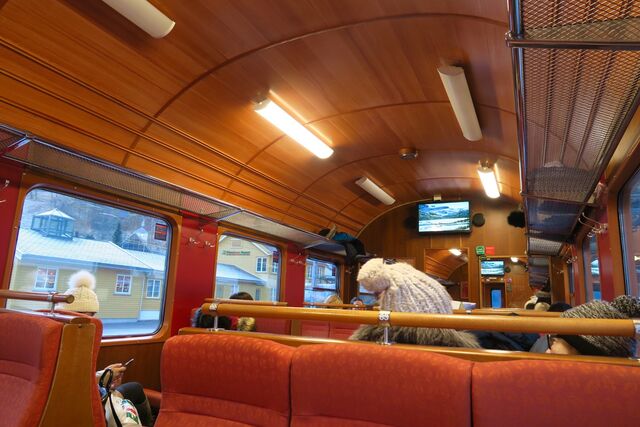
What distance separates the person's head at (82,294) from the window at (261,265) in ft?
11.1

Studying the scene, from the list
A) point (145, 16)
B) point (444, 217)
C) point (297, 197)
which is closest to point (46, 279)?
point (145, 16)

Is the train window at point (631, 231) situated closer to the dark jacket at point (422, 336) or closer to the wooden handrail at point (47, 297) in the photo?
the dark jacket at point (422, 336)

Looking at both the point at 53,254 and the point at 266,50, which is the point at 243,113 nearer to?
the point at 266,50

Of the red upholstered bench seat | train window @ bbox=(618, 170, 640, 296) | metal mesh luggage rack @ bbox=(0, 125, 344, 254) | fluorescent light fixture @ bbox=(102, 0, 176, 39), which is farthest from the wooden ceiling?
the red upholstered bench seat

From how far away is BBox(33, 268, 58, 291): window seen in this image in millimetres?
4129

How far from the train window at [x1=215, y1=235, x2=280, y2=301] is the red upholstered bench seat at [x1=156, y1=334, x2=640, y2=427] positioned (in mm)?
4792

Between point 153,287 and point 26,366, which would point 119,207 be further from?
point 26,366

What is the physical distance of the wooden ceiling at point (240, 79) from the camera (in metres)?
3.39

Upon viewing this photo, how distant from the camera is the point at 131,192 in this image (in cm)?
477

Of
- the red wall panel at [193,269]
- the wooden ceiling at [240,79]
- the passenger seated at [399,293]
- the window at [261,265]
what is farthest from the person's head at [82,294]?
the window at [261,265]

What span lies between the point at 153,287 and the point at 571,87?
4.76 meters

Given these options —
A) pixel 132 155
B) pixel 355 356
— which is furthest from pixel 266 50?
pixel 355 356

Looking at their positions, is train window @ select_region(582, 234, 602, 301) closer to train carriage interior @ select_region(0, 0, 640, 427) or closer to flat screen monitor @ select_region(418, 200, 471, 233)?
train carriage interior @ select_region(0, 0, 640, 427)

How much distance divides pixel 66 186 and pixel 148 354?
6.75ft
